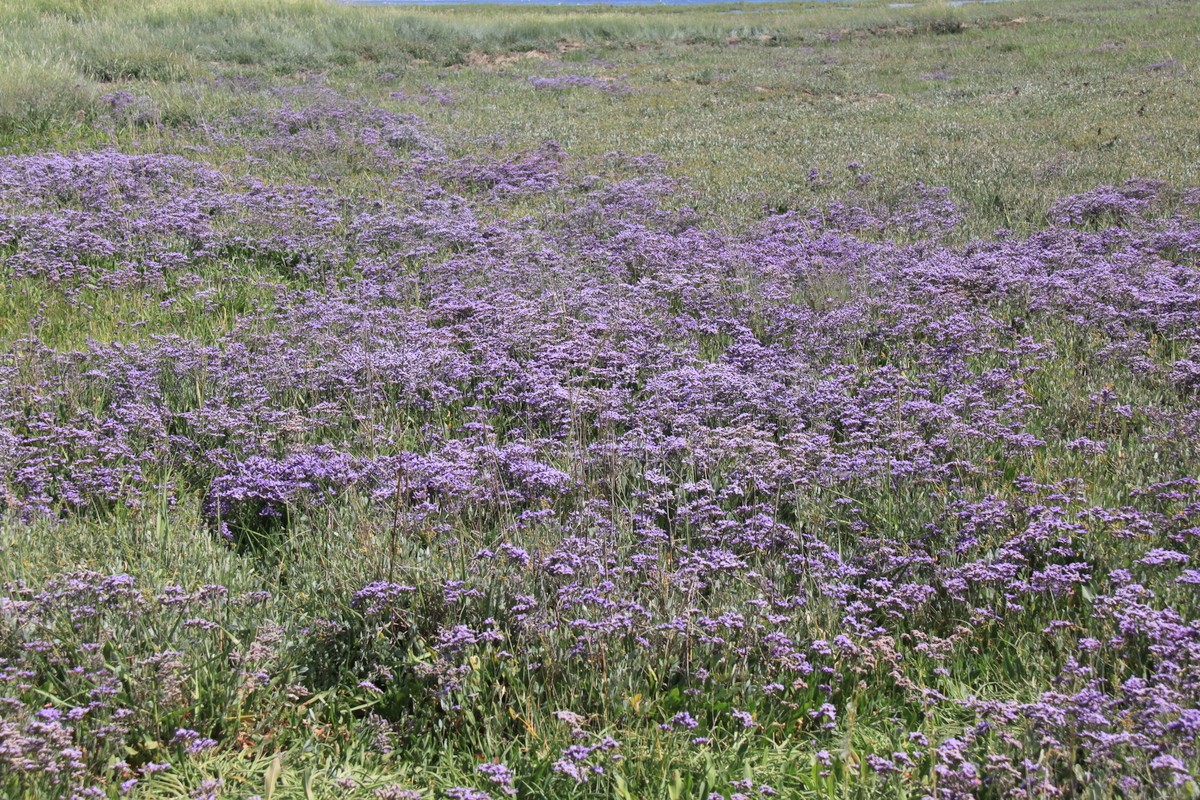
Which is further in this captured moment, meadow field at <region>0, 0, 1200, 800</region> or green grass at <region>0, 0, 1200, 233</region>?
green grass at <region>0, 0, 1200, 233</region>

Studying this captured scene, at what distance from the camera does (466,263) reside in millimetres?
8445

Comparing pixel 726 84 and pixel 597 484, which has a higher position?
pixel 726 84

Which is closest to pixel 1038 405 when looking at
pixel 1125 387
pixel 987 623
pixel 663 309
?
pixel 1125 387

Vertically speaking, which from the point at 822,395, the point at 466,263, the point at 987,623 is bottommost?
the point at 987,623

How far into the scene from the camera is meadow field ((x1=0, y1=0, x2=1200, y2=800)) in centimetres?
312

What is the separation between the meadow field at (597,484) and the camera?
312 centimetres

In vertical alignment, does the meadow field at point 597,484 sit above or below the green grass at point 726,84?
below

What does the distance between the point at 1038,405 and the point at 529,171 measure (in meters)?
8.85

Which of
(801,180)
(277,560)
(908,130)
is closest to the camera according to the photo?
(277,560)

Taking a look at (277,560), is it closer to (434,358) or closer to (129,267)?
(434,358)

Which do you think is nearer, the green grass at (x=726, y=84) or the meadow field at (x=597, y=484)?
the meadow field at (x=597, y=484)

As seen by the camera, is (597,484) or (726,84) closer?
(597,484)

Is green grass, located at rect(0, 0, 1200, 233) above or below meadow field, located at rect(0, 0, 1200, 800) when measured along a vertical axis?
above

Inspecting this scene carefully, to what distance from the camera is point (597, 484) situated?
471 cm
